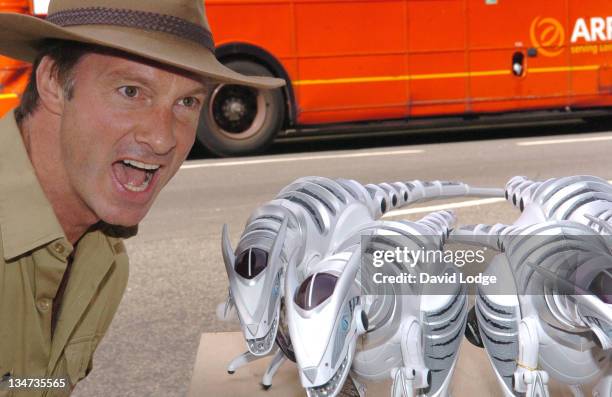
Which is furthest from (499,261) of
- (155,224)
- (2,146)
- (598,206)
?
(155,224)

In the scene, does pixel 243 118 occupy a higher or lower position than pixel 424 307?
lower

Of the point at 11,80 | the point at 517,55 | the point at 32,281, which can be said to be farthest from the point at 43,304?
the point at 517,55

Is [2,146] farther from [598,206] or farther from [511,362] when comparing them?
[598,206]

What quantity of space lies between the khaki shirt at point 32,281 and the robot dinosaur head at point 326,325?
2.23 feet

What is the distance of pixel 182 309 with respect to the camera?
17.4 feet

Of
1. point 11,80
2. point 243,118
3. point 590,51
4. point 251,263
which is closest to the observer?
point 251,263

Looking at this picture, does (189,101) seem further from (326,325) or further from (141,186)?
(326,325)

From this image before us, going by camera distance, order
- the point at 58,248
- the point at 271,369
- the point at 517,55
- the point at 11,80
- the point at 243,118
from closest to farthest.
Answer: the point at 58,248, the point at 271,369, the point at 11,80, the point at 243,118, the point at 517,55

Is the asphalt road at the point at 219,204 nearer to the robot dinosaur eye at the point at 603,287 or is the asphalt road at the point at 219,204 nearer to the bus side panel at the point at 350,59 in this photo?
the bus side panel at the point at 350,59

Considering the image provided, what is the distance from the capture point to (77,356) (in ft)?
9.07

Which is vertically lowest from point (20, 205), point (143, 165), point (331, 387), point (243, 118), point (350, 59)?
point (243, 118)

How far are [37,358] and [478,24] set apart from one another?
10298 mm

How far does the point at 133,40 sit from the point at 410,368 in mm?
979

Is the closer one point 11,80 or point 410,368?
point 410,368
